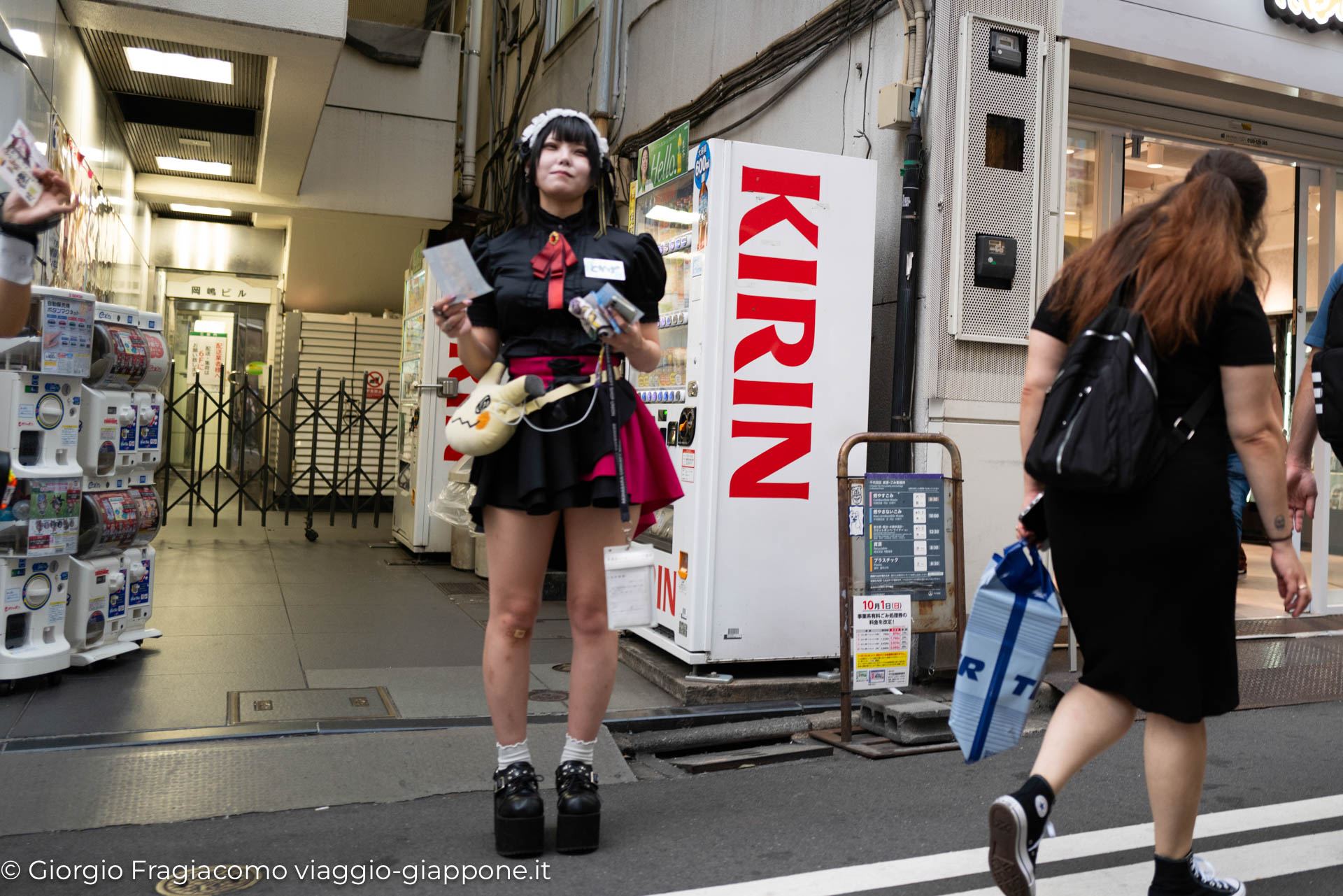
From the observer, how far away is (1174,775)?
2207 millimetres

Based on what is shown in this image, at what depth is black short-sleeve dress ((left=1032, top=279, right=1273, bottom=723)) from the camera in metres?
2.19

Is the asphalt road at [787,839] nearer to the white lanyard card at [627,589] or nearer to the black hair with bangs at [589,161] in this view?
the white lanyard card at [627,589]

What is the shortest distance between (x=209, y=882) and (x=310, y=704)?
1.58m

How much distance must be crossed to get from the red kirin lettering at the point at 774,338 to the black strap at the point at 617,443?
5.95 feet

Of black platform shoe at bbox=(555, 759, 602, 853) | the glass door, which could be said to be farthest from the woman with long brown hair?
the glass door

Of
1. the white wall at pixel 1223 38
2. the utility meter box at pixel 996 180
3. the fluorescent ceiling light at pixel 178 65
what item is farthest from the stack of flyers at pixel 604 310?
the fluorescent ceiling light at pixel 178 65

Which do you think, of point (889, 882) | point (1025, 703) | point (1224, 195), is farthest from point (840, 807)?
point (1224, 195)

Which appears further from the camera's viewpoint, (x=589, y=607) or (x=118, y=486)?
(x=118, y=486)

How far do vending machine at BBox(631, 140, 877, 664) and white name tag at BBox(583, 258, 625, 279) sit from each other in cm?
173

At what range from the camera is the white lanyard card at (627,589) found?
2658 mm

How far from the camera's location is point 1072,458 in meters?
2.20

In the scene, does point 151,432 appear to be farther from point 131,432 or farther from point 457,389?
point 457,389

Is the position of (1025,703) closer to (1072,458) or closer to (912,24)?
(1072,458)

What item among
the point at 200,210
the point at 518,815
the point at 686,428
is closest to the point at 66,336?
the point at 686,428
